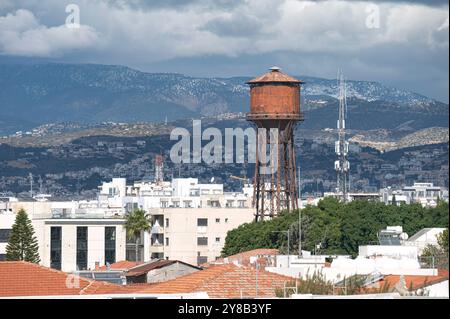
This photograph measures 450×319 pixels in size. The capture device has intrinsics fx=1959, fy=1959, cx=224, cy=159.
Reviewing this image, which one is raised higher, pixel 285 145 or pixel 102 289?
pixel 285 145

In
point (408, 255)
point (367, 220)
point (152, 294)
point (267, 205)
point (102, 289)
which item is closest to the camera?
point (152, 294)

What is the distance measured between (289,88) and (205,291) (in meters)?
87.9

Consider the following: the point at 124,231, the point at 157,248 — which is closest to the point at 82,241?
the point at 124,231

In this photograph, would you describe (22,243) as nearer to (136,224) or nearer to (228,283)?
(136,224)

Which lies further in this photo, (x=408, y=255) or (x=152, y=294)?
(x=408, y=255)

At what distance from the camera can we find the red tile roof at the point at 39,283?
53.8 m

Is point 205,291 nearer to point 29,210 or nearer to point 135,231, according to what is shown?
point 135,231

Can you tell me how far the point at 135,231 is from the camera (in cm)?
12219

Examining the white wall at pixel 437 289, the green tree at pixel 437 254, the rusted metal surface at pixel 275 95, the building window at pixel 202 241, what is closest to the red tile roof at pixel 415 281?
the white wall at pixel 437 289

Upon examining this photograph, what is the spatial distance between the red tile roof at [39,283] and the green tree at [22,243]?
153ft

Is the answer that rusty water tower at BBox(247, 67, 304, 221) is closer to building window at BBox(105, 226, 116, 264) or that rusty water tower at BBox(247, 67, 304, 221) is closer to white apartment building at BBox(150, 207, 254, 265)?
white apartment building at BBox(150, 207, 254, 265)

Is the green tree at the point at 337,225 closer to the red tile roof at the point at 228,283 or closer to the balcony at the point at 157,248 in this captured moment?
the balcony at the point at 157,248

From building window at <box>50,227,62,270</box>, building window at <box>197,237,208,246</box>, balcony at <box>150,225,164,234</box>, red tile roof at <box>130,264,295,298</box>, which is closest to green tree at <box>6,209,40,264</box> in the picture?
building window at <box>50,227,62,270</box>
